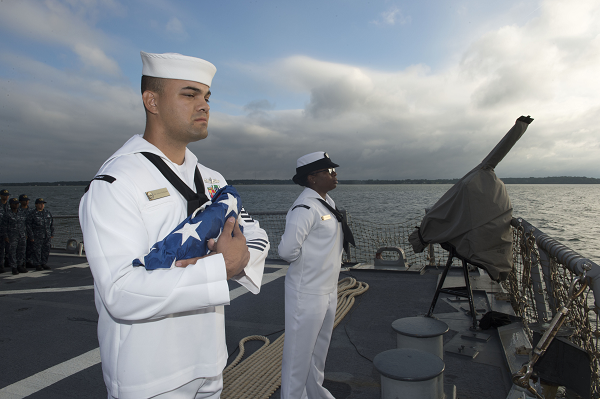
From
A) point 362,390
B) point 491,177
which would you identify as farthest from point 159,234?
point 491,177

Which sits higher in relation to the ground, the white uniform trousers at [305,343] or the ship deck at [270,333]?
the white uniform trousers at [305,343]

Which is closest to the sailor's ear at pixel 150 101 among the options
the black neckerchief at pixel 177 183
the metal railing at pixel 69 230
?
the black neckerchief at pixel 177 183

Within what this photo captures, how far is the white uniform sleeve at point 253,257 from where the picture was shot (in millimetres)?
1662

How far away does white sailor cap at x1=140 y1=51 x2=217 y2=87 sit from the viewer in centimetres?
171

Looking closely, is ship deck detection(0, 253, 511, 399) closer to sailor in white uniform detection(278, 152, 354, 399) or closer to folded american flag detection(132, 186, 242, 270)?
sailor in white uniform detection(278, 152, 354, 399)

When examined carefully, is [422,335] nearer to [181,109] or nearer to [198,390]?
[198,390]

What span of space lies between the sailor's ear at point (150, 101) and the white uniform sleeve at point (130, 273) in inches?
A: 20.1

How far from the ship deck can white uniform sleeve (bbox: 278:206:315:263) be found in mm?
1550

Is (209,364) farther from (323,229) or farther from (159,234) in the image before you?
(323,229)

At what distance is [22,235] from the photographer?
10023 mm

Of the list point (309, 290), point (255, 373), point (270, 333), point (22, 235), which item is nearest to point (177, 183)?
point (309, 290)

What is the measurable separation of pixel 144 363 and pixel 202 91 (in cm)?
124

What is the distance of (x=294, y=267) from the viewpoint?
139 inches

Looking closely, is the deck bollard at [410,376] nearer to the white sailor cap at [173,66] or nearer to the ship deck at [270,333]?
the ship deck at [270,333]
